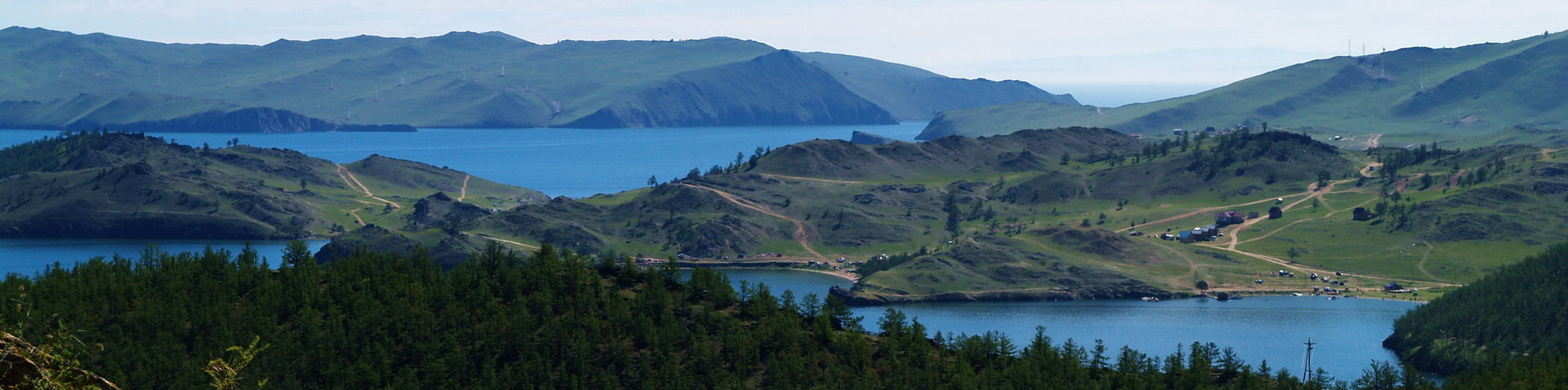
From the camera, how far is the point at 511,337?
15738 cm

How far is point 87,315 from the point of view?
6117 inches

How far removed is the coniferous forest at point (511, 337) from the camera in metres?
150

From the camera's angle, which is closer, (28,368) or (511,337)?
(28,368)

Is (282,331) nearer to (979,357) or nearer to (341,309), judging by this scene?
(341,309)

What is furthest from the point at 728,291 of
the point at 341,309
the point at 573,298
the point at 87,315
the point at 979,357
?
the point at 87,315

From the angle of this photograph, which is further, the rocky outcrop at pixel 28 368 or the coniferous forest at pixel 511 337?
the coniferous forest at pixel 511 337

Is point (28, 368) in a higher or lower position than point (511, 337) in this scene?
higher

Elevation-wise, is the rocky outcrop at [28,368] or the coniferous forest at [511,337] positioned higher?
the rocky outcrop at [28,368]

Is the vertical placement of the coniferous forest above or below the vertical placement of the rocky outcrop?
below

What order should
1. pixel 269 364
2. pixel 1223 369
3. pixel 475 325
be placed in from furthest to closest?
pixel 1223 369 < pixel 475 325 < pixel 269 364

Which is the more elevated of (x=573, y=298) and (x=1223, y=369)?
(x=573, y=298)

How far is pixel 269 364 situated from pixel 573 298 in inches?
1323

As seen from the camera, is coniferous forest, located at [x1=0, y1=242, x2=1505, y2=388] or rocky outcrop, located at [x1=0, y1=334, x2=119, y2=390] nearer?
rocky outcrop, located at [x1=0, y1=334, x2=119, y2=390]

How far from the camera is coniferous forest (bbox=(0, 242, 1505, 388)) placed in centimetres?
14975
